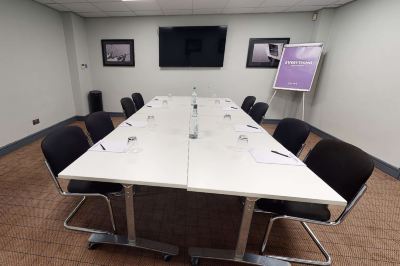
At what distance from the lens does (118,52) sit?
4758mm

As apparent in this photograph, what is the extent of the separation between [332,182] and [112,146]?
1.60 m

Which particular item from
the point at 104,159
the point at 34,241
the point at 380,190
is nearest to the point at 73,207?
the point at 34,241

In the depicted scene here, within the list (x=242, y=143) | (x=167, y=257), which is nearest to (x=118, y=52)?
(x=242, y=143)

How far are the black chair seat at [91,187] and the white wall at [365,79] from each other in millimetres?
3575

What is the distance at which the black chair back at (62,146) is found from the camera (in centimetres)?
132

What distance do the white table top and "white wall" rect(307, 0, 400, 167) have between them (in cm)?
235

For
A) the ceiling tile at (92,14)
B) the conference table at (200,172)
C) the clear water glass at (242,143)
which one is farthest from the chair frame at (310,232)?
the ceiling tile at (92,14)

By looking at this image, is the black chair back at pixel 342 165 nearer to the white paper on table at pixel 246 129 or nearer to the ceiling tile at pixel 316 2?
the white paper on table at pixel 246 129

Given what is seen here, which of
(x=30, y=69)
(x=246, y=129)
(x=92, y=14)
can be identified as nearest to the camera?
(x=246, y=129)

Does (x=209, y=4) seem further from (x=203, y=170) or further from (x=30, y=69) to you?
(x=203, y=170)

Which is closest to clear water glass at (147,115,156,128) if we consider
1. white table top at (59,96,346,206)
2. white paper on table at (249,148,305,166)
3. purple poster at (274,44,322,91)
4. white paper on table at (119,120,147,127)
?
white paper on table at (119,120,147,127)

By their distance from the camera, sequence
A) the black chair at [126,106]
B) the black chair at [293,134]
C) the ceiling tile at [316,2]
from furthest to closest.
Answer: the ceiling tile at [316,2] → the black chair at [126,106] → the black chair at [293,134]

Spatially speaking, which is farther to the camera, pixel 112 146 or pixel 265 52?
pixel 265 52

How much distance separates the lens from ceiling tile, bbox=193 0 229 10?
3537mm
